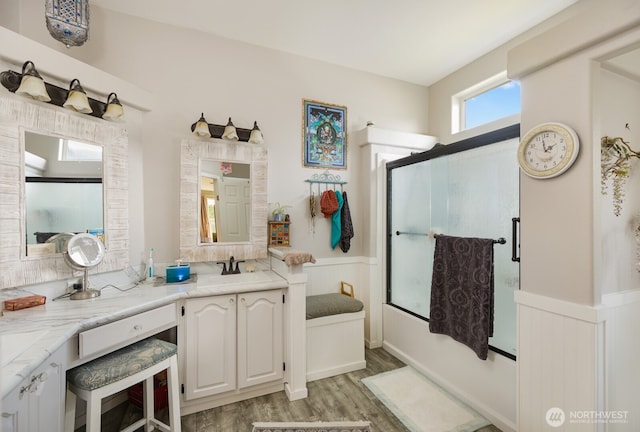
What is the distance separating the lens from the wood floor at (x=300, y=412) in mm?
1821

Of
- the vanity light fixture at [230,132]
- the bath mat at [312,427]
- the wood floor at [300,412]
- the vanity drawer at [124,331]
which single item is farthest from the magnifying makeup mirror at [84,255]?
the bath mat at [312,427]

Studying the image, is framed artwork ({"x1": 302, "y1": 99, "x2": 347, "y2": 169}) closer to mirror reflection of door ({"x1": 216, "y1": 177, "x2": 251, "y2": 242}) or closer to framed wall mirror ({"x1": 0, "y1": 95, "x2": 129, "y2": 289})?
mirror reflection of door ({"x1": 216, "y1": 177, "x2": 251, "y2": 242})

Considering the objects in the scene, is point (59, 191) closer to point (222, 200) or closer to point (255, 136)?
point (222, 200)

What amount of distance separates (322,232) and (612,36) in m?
2.31

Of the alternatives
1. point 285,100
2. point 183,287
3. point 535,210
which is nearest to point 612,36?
point 535,210

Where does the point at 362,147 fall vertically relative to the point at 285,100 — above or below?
below

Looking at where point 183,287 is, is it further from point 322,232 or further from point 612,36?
point 612,36

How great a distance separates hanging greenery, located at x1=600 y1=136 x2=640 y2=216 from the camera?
140 cm

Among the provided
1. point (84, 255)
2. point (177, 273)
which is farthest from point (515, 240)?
point (84, 255)

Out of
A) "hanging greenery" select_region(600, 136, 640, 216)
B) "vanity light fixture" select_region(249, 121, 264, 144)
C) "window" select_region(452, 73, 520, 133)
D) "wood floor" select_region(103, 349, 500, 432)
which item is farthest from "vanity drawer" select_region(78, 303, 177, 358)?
"window" select_region(452, 73, 520, 133)

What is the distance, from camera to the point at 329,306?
2.41 meters

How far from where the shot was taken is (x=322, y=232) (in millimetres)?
2904

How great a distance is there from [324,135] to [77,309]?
236 cm

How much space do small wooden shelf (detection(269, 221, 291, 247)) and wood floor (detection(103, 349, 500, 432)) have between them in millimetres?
1204
